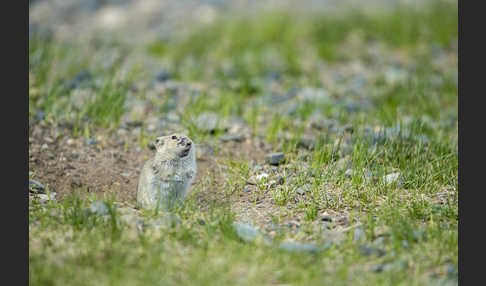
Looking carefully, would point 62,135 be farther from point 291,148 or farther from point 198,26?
point 198,26

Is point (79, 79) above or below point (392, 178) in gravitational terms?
above

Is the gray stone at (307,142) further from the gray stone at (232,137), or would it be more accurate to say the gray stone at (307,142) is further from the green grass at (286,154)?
the gray stone at (232,137)

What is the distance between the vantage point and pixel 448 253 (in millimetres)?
3189

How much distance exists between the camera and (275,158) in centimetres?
470

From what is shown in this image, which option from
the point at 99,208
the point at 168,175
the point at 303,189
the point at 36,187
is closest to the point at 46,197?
the point at 36,187

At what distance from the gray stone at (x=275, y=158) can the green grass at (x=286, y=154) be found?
7 centimetres

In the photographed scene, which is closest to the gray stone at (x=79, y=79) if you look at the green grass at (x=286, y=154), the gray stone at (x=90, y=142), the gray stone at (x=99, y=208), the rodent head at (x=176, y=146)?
the green grass at (x=286, y=154)

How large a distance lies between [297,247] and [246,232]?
35cm

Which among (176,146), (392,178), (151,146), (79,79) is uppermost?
(79,79)

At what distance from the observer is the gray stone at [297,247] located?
3154 mm

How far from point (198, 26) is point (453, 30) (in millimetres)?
4170

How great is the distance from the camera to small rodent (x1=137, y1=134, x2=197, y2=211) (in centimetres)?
379

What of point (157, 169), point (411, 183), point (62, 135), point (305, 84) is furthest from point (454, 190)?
point (62, 135)

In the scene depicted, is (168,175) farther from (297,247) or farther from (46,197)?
(297,247)
